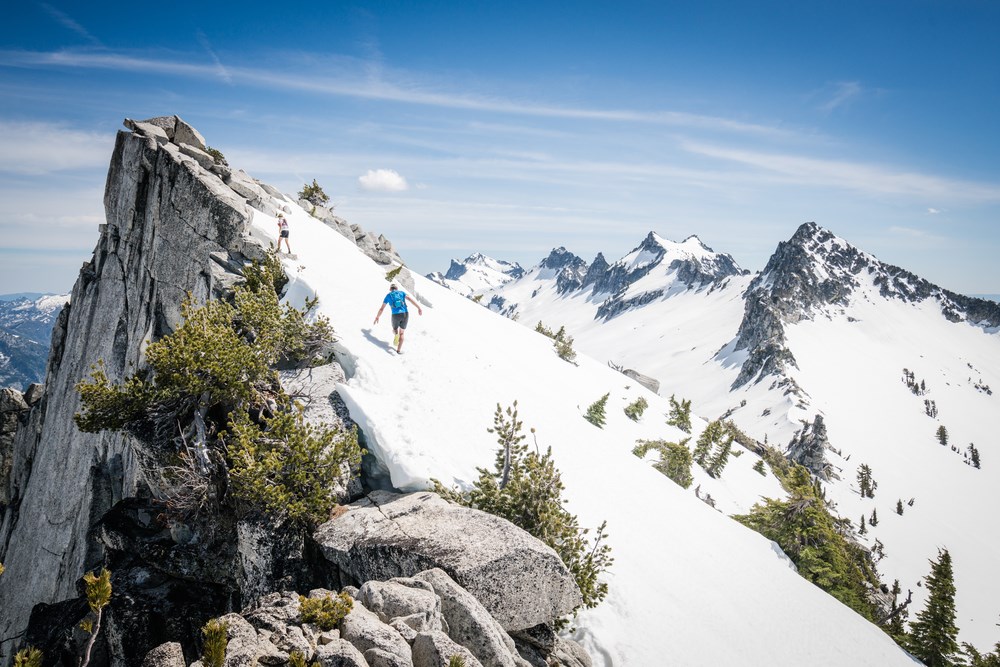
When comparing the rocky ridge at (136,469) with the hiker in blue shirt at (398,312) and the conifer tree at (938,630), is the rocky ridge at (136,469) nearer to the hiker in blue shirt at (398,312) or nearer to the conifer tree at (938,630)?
the hiker in blue shirt at (398,312)

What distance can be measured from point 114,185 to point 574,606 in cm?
3336

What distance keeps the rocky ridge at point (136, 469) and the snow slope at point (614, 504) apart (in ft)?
6.03

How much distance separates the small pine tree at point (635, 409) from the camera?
34.6 m

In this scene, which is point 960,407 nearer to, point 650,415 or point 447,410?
point 650,415

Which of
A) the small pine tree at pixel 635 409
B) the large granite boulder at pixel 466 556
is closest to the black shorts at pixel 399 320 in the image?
the large granite boulder at pixel 466 556

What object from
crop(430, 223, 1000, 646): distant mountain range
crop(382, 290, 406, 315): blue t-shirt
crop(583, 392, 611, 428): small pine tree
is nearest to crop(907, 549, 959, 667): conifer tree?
crop(430, 223, 1000, 646): distant mountain range

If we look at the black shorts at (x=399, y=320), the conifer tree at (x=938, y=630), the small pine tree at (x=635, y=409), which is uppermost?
the black shorts at (x=399, y=320)

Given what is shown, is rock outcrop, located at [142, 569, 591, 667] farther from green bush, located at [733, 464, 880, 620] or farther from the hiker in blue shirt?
green bush, located at [733, 464, 880, 620]

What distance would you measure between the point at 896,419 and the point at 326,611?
164271 millimetres

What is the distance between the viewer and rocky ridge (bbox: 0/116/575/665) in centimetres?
927

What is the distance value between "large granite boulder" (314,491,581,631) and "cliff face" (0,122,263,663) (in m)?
9.42

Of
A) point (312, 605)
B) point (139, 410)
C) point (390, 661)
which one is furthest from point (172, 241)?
point (390, 661)

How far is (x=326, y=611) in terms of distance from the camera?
673cm

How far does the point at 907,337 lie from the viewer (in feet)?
611
